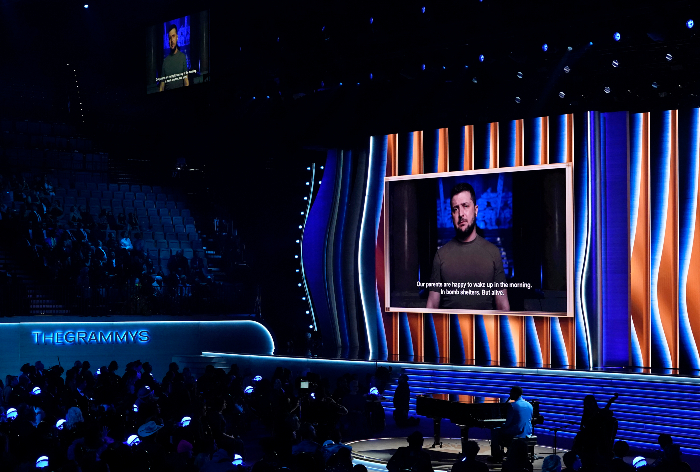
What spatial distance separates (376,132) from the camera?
721 inches

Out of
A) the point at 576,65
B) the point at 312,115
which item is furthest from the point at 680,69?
the point at 312,115

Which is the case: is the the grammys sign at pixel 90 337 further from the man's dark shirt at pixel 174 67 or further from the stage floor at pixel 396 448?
the stage floor at pixel 396 448

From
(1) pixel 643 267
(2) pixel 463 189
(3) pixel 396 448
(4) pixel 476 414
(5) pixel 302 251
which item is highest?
(2) pixel 463 189

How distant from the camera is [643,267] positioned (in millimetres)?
15242

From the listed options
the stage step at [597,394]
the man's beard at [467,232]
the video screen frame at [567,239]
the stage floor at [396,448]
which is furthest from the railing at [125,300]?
the stage floor at [396,448]

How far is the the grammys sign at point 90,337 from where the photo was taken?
703 inches

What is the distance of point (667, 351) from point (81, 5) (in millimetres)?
16173

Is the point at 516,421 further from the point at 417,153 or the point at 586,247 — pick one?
the point at 417,153

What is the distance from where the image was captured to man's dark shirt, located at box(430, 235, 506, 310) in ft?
54.7

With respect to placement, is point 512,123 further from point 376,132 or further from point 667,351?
point 667,351

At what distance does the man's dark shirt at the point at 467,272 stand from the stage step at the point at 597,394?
1.73m

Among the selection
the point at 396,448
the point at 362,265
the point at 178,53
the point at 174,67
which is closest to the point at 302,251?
the point at 362,265

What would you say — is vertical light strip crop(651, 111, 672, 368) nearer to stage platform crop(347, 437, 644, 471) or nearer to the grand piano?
stage platform crop(347, 437, 644, 471)

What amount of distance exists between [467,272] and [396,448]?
17.9 feet
